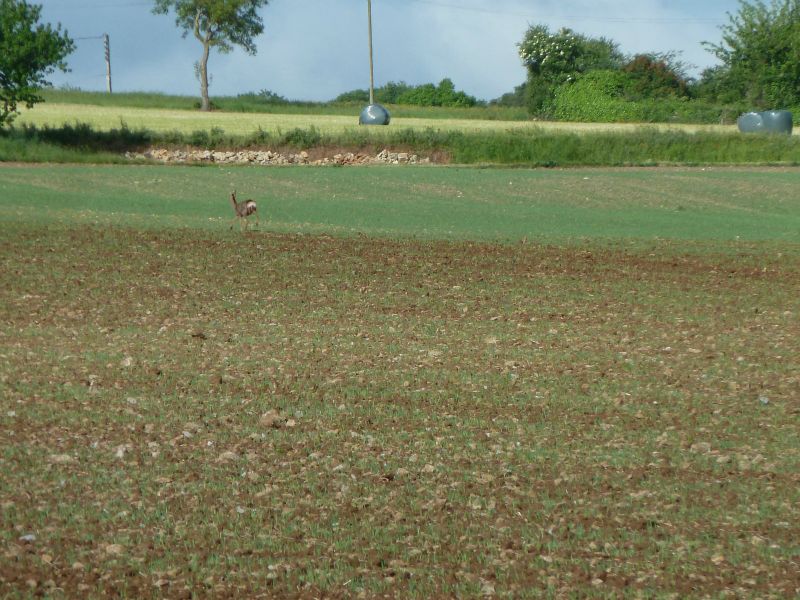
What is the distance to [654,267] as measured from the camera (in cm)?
2075

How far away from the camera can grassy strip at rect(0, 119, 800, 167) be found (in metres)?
52.7

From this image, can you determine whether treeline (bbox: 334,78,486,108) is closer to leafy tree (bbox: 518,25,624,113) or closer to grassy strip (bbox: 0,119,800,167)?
leafy tree (bbox: 518,25,624,113)

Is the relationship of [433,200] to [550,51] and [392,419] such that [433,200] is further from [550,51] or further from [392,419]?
[550,51]

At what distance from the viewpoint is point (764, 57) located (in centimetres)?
7962

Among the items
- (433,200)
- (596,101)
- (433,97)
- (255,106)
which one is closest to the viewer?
(433,200)

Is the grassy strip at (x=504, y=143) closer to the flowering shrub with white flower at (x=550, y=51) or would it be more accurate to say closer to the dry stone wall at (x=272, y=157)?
the dry stone wall at (x=272, y=157)

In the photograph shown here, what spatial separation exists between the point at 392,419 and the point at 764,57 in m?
76.2

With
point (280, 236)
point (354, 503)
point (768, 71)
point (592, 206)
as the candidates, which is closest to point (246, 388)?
point (354, 503)

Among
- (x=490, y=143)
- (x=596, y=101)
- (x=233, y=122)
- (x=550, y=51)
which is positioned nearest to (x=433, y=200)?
(x=490, y=143)

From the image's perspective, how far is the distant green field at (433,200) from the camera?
27594mm

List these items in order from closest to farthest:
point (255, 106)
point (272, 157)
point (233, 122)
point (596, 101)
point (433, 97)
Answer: point (272, 157) < point (233, 122) < point (596, 101) < point (255, 106) < point (433, 97)

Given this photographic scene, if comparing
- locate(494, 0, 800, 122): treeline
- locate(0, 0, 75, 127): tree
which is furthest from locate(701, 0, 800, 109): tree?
locate(0, 0, 75, 127): tree

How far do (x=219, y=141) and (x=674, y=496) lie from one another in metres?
48.5

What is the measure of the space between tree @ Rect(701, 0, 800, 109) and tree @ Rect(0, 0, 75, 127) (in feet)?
155
